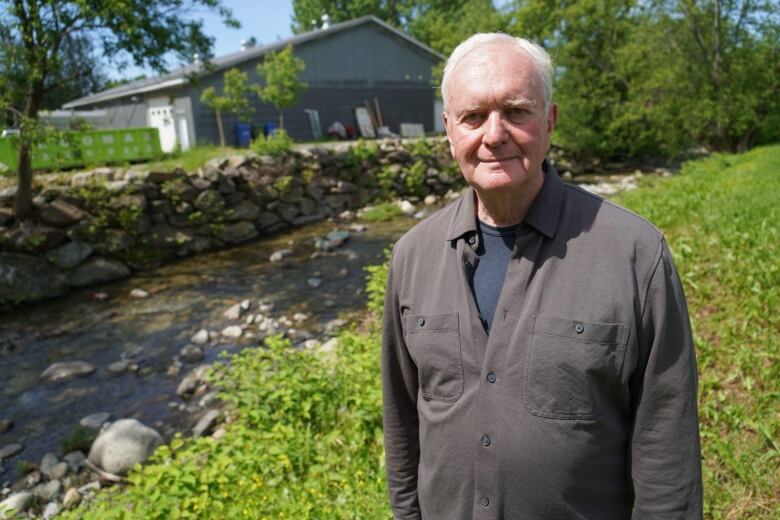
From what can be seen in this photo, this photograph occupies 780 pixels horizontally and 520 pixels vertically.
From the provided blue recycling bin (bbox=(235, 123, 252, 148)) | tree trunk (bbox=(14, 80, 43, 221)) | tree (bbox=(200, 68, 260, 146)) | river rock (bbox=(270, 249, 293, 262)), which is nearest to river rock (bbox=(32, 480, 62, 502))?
tree trunk (bbox=(14, 80, 43, 221))

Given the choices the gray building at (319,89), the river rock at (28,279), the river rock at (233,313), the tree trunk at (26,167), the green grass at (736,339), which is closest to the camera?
the green grass at (736,339)

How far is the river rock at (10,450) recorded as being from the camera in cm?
616

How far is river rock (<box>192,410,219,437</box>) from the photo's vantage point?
633 cm

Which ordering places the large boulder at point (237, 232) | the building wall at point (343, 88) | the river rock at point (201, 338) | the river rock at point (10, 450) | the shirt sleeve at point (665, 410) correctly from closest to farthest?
1. the shirt sleeve at point (665, 410)
2. the river rock at point (10, 450)
3. the river rock at point (201, 338)
4. the large boulder at point (237, 232)
5. the building wall at point (343, 88)

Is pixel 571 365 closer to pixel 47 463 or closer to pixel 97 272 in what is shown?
pixel 47 463

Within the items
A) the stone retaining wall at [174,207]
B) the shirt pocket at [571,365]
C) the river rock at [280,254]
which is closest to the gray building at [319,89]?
the stone retaining wall at [174,207]

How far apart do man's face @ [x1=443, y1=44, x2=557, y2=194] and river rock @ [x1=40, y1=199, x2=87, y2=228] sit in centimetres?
1328

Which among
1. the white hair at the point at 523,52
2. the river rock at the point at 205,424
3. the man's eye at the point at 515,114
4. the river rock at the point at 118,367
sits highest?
the white hair at the point at 523,52

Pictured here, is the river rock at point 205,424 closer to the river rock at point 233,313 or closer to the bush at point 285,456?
the bush at point 285,456

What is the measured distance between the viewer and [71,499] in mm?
5297

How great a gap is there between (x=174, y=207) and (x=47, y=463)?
10196mm

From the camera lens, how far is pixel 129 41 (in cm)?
1256

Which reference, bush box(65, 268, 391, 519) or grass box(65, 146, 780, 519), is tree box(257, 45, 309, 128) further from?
bush box(65, 268, 391, 519)

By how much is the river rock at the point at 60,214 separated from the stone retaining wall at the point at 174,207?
0.07ft
